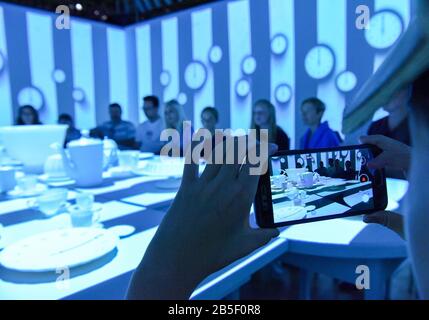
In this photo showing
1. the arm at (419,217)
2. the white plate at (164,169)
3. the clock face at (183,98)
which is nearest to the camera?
the arm at (419,217)

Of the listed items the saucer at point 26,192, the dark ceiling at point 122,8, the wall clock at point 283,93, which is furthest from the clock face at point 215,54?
the saucer at point 26,192

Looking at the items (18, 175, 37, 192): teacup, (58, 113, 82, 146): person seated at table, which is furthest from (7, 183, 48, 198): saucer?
(58, 113, 82, 146): person seated at table

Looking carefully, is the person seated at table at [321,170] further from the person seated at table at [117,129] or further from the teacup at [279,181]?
the person seated at table at [117,129]

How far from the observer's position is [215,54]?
13.5 feet

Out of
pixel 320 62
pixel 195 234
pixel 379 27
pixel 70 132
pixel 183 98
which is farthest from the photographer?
pixel 183 98

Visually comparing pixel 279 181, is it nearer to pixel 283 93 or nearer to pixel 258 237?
pixel 258 237

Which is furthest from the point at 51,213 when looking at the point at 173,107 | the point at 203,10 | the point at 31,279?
the point at 203,10

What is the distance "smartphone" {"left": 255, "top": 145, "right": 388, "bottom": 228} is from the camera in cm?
38

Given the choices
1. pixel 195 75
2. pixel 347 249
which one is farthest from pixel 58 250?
pixel 195 75

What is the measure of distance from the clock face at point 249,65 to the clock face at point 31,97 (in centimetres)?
247

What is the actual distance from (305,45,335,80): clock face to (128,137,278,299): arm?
10.8ft

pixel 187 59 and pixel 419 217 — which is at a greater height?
pixel 187 59

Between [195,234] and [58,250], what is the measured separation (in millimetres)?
376

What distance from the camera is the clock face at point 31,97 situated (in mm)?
3994
